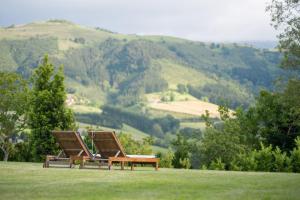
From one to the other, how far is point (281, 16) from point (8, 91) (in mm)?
27464

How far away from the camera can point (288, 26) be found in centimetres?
1912

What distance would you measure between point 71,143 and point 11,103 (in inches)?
873

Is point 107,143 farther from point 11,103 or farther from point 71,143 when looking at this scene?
point 11,103

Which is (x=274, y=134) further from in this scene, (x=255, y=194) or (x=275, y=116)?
(x=255, y=194)

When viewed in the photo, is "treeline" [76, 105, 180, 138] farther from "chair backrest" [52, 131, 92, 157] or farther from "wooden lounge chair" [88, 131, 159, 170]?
"wooden lounge chair" [88, 131, 159, 170]

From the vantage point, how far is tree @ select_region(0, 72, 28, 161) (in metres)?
42.9

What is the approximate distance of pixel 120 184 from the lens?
14.4m

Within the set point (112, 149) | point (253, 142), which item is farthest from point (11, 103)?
point (112, 149)

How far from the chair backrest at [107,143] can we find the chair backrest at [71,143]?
0.46m

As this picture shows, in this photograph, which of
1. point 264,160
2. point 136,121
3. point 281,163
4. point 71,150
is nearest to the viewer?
point 71,150

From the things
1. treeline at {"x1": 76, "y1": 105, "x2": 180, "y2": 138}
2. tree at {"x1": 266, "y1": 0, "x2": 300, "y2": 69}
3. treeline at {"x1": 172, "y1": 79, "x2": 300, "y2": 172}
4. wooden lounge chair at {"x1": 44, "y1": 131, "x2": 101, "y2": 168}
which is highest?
tree at {"x1": 266, "y1": 0, "x2": 300, "y2": 69}

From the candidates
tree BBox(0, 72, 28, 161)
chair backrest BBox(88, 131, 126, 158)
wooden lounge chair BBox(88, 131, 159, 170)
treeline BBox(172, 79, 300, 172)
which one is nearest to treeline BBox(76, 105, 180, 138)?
treeline BBox(172, 79, 300, 172)

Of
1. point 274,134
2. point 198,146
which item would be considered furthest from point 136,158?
point 198,146

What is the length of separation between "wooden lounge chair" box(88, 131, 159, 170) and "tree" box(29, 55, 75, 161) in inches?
484
